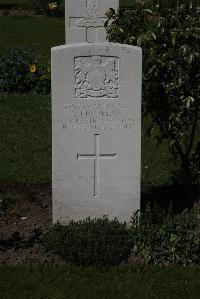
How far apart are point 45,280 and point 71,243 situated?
42cm

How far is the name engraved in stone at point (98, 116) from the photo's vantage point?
18.4ft

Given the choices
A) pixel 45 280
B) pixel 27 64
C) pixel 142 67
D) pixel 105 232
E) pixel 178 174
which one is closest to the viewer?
pixel 45 280

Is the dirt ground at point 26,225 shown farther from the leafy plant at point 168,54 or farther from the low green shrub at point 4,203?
the leafy plant at point 168,54

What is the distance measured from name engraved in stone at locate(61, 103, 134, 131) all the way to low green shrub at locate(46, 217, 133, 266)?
2.60ft

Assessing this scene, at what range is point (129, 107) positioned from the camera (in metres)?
5.59

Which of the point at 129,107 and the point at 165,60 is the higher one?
the point at 165,60

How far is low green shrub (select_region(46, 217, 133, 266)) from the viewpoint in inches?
212

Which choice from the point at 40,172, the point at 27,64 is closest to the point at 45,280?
the point at 40,172

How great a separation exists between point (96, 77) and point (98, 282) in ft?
5.23

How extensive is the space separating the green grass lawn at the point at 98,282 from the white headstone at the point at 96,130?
2.18ft

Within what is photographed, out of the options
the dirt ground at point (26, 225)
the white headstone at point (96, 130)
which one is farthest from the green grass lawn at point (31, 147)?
the white headstone at point (96, 130)

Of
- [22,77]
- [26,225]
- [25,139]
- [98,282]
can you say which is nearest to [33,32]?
[22,77]

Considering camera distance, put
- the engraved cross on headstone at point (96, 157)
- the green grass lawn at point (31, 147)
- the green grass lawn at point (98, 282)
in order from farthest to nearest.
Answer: the green grass lawn at point (31, 147) → the engraved cross on headstone at point (96, 157) → the green grass lawn at point (98, 282)

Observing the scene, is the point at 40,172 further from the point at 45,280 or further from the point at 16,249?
the point at 45,280
